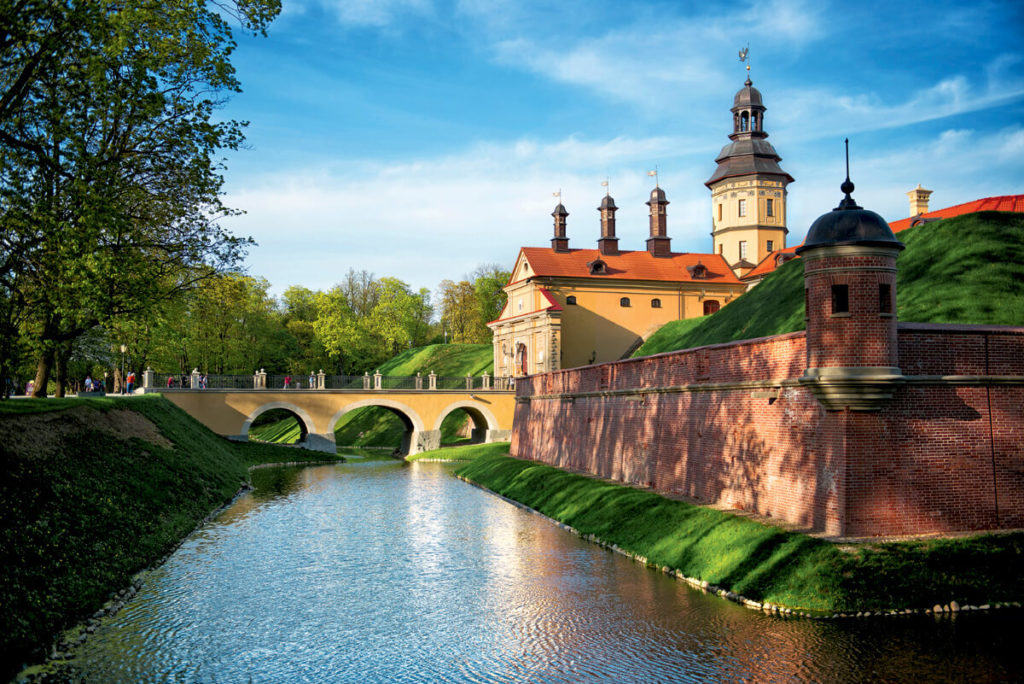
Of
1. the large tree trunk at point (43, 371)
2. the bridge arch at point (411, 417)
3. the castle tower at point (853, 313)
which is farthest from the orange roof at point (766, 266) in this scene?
the large tree trunk at point (43, 371)

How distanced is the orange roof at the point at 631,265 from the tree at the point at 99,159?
4368cm

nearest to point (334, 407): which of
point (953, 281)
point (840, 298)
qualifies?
point (953, 281)

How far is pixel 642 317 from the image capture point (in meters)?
64.6

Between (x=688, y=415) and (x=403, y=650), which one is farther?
(x=688, y=415)

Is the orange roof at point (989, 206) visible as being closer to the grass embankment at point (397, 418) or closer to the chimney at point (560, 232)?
the chimney at point (560, 232)

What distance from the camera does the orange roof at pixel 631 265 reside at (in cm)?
6375

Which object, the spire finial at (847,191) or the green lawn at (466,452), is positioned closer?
the spire finial at (847,191)

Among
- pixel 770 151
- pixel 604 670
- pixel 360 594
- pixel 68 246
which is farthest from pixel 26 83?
pixel 770 151

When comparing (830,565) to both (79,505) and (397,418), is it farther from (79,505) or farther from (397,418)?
(397,418)

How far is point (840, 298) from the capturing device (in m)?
16.3

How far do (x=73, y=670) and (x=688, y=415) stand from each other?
16.1 m

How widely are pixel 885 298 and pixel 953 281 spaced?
11435mm

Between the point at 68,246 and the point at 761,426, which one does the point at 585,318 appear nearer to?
the point at 761,426

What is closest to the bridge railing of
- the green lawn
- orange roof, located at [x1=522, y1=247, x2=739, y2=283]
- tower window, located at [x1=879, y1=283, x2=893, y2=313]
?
the green lawn
